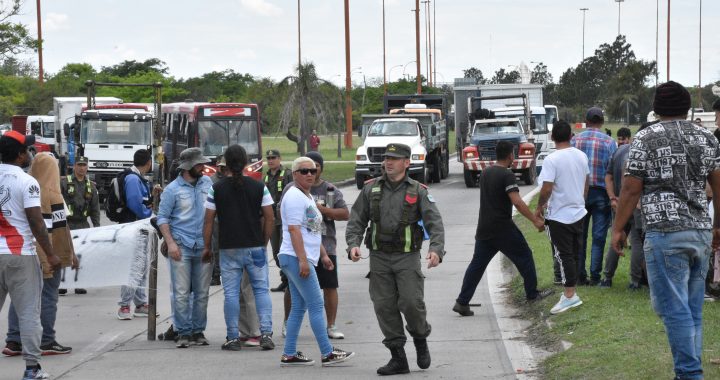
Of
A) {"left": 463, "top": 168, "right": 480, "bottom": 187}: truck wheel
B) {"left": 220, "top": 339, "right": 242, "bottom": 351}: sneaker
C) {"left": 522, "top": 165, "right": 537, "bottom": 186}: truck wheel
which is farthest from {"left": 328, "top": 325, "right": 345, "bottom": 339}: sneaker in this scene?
{"left": 463, "top": 168, "right": 480, "bottom": 187}: truck wheel

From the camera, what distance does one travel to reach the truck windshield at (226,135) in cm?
3541

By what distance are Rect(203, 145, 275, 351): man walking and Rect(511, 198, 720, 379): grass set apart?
8.18ft

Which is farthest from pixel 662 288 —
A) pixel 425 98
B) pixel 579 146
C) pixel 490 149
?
pixel 425 98

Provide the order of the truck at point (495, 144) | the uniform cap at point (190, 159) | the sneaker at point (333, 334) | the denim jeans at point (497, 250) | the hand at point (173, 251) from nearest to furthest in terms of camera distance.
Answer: the hand at point (173, 251), the uniform cap at point (190, 159), the sneaker at point (333, 334), the denim jeans at point (497, 250), the truck at point (495, 144)

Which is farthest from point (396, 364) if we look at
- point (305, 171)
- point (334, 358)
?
point (305, 171)

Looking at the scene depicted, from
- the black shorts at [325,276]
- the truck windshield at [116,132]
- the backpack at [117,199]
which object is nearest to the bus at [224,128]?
the truck windshield at [116,132]

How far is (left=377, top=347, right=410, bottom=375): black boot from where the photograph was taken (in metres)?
8.74

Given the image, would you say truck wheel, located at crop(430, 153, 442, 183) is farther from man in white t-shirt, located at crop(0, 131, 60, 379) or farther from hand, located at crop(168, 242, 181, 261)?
man in white t-shirt, located at crop(0, 131, 60, 379)

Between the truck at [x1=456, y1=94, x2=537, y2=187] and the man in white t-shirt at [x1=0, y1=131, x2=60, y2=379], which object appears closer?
the man in white t-shirt at [x1=0, y1=131, x2=60, y2=379]

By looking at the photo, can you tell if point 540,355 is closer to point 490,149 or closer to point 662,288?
point 662,288

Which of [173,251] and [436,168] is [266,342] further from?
[436,168]

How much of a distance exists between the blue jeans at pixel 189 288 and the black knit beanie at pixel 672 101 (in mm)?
4680

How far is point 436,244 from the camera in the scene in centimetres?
869

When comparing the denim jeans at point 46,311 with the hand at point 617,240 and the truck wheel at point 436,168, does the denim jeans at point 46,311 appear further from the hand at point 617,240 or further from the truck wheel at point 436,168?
the truck wheel at point 436,168
